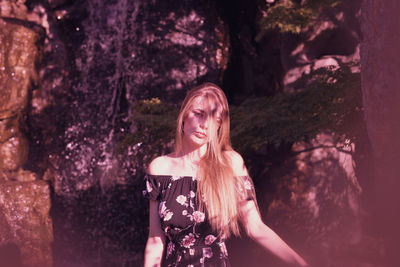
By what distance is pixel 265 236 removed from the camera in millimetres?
2895

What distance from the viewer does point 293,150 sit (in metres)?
8.75

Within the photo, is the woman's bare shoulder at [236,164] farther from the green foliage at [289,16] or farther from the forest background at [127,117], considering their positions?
the forest background at [127,117]

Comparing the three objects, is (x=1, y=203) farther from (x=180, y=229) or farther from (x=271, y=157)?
(x=180, y=229)

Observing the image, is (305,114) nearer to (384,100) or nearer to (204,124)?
(384,100)

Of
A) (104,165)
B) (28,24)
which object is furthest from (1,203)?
(28,24)

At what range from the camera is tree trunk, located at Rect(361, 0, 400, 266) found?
10.7 feet

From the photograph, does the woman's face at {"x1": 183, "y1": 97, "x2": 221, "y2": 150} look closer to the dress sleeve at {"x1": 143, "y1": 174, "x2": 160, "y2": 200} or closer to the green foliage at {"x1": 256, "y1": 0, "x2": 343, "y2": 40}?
the dress sleeve at {"x1": 143, "y1": 174, "x2": 160, "y2": 200}

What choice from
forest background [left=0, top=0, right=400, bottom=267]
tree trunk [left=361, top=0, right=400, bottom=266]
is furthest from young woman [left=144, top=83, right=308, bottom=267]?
forest background [left=0, top=0, right=400, bottom=267]

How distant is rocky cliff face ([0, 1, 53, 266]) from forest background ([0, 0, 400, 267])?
0.02 m

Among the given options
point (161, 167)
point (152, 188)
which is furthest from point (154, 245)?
point (161, 167)

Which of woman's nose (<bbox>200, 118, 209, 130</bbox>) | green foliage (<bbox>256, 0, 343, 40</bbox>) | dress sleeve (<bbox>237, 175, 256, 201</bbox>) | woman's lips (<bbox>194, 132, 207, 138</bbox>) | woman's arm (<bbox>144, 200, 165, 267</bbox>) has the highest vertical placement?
green foliage (<bbox>256, 0, 343, 40</bbox>)

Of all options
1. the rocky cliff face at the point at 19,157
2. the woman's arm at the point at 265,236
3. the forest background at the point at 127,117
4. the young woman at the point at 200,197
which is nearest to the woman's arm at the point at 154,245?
the young woman at the point at 200,197

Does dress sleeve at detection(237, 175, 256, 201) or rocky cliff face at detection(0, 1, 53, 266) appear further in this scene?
rocky cliff face at detection(0, 1, 53, 266)

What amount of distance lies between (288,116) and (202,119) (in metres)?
3.18
